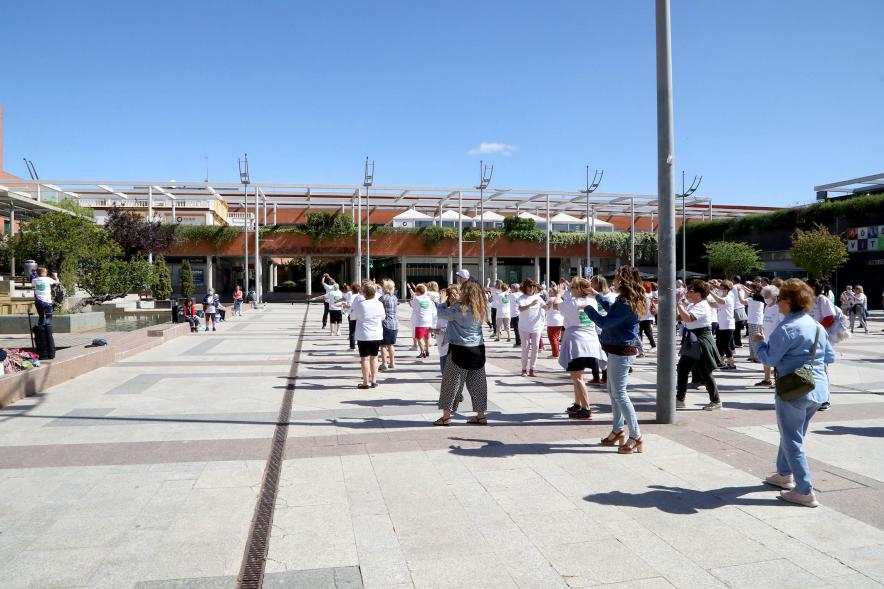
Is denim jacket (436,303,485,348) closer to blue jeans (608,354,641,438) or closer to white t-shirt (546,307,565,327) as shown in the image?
blue jeans (608,354,641,438)

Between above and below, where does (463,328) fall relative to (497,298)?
below

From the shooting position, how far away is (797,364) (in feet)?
15.0

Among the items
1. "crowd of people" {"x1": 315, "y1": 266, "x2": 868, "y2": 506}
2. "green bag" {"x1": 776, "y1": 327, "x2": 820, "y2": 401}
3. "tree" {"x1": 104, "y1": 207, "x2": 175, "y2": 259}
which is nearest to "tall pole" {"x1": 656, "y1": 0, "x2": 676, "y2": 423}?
"crowd of people" {"x1": 315, "y1": 266, "x2": 868, "y2": 506}

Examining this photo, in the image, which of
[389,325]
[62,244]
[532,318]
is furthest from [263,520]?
[62,244]

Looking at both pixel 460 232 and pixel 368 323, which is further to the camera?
pixel 460 232

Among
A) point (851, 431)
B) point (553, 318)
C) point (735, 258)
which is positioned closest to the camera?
point (851, 431)

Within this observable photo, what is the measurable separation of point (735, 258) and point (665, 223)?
37236mm

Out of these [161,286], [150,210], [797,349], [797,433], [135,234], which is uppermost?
[150,210]

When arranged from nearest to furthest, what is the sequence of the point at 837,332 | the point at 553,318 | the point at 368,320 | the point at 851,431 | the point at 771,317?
the point at 851,431, the point at 837,332, the point at 771,317, the point at 368,320, the point at 553,318

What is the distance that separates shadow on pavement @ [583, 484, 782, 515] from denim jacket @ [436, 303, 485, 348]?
8.42 ft

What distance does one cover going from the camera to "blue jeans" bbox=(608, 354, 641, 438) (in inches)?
231

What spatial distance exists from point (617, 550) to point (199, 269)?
51568 millimetres

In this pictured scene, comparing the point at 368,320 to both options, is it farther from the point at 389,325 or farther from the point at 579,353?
the point at 579,353

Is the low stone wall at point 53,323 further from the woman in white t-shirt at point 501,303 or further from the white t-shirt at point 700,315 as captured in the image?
the white t-shirt at point 700,315
